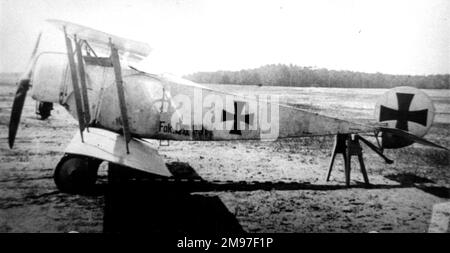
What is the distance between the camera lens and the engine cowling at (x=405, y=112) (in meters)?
6.07

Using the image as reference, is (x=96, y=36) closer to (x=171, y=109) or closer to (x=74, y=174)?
(x=171, y=109)

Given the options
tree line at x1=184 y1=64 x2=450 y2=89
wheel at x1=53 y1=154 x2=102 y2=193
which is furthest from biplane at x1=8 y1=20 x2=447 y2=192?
tree line at x1=184 y1=64 x2=450 y2=89

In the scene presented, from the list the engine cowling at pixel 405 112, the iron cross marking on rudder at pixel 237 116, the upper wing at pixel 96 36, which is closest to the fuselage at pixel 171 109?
the iron cross marking on rudder at pixel 237 116

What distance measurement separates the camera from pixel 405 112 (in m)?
6.16

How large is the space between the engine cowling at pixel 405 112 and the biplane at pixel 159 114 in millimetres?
18

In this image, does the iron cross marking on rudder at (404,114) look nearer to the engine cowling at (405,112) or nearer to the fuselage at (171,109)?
the engine cowling at (405,112)

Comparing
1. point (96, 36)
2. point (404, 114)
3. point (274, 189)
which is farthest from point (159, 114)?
point (404, 114)

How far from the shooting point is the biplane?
500cm

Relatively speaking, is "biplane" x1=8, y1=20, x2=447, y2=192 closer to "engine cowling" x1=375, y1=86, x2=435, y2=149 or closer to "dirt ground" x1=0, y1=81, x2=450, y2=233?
"engine cowling" x1=375, y1=86, x2=435, y2=149

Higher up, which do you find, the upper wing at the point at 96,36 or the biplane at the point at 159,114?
the upper wing at the point at 96,36

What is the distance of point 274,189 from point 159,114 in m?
2.63

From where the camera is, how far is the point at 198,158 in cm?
802

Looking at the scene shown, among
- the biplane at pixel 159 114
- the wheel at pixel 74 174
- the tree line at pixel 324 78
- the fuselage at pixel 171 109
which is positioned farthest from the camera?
the tree line at pixel 324 78

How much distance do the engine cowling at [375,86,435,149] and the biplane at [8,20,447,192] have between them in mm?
18
